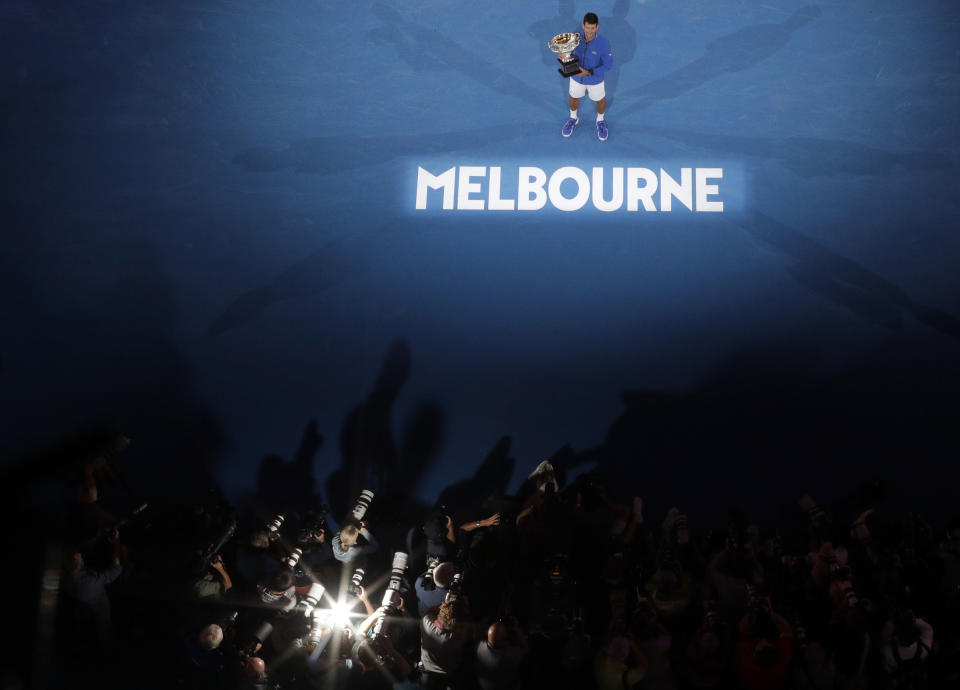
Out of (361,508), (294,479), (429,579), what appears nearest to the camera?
(429,579)

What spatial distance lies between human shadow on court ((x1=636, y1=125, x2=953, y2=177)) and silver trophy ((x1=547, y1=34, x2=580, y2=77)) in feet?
5.17

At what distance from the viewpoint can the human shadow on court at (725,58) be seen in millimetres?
9266

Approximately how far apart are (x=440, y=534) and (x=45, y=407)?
185 inches

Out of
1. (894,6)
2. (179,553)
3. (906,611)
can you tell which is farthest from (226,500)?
(894,6)

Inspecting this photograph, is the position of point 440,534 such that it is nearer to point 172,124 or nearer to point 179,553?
point 179,553

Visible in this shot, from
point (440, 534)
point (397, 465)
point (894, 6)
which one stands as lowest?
point (440, 534)

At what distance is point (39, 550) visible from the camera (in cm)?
131

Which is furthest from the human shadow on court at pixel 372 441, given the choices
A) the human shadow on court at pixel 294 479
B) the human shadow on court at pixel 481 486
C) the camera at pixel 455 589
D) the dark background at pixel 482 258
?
the camera at pixel 455 589

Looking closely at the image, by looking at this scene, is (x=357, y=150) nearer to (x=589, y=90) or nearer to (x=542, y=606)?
(x=589, y=90)

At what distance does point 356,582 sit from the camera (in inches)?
269

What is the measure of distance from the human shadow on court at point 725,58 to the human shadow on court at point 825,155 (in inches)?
27.2

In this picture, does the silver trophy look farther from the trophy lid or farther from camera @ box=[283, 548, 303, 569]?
camera @ box=[283, 548, 303, 569]

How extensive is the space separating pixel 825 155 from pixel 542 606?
5.47 metres

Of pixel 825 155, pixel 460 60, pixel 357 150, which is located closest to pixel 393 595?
pixel 357 150
